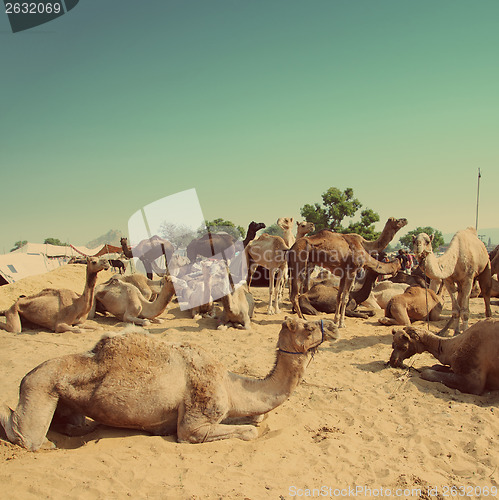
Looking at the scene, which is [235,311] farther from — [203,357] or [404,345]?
[203,357]

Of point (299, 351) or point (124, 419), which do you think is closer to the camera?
point (124, 419)

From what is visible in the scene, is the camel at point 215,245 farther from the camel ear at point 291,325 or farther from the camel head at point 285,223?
the camel ear at point 291,325

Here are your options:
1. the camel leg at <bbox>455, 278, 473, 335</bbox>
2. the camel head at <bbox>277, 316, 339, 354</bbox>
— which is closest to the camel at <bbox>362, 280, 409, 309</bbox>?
the camel leg at <bbox>455, 278, 473, 335</bbox>

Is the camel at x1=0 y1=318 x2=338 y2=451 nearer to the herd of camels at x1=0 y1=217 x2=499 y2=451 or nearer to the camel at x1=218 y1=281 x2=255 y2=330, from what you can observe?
the herd of camels at x1=0 y1=217 x2=499 y2=451

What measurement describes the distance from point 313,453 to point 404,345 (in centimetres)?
358

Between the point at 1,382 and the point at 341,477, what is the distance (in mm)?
4801

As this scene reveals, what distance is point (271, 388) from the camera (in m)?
4.69

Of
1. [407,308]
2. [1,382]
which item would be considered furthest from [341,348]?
[1,382]

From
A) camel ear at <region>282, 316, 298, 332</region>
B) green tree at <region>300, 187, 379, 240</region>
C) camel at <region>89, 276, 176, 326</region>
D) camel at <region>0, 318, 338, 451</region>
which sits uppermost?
camel ear at <region>282, 316, 298, 332</region>

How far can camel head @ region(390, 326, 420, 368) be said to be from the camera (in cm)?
716

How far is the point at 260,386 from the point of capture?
15.5 ft

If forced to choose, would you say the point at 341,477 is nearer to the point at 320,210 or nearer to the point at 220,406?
the point at 220,406

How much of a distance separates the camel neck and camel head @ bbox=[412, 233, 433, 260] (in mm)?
4998

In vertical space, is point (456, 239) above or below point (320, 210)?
above
